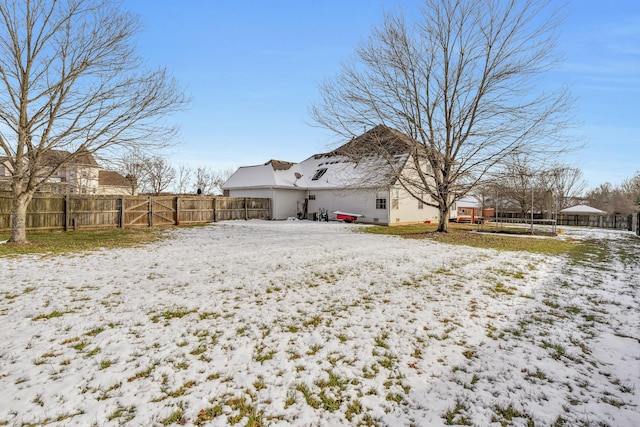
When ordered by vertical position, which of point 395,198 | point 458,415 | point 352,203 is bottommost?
point 458,415

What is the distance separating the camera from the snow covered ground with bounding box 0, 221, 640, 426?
2.63 metres

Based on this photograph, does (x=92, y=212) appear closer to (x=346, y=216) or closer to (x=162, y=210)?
(x=162, y=210)

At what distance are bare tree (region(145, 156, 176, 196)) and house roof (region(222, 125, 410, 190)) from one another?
17070 mm

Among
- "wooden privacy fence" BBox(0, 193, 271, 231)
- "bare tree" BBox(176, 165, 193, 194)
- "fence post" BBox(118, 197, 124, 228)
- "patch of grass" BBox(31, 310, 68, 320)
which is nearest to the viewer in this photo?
"patch of grass" BBox(31, 310, 68, 320)

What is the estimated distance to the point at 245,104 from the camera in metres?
17.1

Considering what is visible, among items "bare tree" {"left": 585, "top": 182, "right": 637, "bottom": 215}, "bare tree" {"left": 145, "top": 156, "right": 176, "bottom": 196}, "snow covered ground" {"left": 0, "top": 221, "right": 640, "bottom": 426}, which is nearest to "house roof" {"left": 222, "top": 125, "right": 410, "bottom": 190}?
"snow covered ground" {"left": 0, "top": 221, "right": 640, "bottom": 426}

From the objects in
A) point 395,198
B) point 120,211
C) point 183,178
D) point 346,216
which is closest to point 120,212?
point 120,211

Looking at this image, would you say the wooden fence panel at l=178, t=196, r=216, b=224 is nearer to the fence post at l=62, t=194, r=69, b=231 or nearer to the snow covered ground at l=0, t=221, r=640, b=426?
the fence post at l=62, t=194, r=69, b=231

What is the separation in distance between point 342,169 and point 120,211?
49.3 feet

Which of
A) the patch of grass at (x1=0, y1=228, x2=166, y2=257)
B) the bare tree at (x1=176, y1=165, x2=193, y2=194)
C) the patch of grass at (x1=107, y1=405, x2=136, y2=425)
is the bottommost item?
the patch of grass at (x1=107, y1=405, x2=136, y2=425)

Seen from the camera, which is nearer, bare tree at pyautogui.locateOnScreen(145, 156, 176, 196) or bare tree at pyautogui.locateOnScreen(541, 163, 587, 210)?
bare tree at pyautogui.locateOnScreen(145, 156, 176, 196)

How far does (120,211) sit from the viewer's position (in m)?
16.8

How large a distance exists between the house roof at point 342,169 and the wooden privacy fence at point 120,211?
3967mm

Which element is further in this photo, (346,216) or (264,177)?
(264,177)
